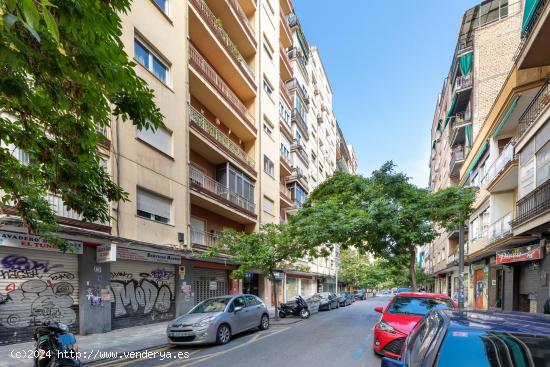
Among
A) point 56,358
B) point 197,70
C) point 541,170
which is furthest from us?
point 197,70

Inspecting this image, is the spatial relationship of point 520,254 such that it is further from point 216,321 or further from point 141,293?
point 141,293

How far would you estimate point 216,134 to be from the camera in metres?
20.3

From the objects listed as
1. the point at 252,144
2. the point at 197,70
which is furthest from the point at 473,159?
the point at 197,70

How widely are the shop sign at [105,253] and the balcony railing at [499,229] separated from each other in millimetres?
15152

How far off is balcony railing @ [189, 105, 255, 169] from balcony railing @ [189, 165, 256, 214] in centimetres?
206

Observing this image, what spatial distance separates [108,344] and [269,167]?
747 inches

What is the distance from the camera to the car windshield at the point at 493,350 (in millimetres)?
2191

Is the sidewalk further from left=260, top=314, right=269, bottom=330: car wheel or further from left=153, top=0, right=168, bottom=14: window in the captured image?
left=153, top=0, right=168, bottom=14: window

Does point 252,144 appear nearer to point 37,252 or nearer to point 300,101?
point 300,101

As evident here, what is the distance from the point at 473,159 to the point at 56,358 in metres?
24.0

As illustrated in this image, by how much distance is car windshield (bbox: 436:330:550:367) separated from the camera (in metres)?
2.19

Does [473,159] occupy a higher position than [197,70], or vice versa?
[197,70]

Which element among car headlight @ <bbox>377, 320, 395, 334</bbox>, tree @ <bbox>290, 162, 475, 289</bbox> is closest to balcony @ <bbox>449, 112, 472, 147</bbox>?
tree @ <bbox>290, 162, 475, 289</bbox>

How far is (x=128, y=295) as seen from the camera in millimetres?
Answer: 13203
